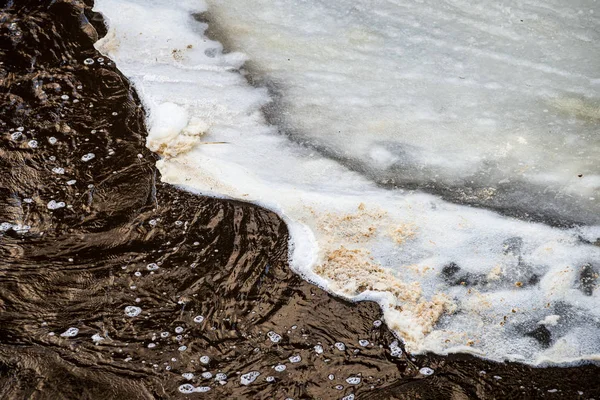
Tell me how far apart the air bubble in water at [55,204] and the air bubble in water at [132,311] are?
557 millimetres

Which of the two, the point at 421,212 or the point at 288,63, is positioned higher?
the point at 288,63

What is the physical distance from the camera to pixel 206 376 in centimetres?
176

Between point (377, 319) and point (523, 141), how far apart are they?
1.12 meters

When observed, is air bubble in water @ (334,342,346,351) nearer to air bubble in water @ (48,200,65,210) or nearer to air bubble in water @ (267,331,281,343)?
air bubble in water @ (267,331,281,343)

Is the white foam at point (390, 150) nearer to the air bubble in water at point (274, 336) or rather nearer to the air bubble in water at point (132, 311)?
the air bubble in water at point (274, 336)

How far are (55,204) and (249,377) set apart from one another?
3.36ft

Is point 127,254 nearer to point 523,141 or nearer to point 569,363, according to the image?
point 569,363

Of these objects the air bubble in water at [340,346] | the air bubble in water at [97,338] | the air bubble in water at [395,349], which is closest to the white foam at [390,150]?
the air bubble in water at [395,349]

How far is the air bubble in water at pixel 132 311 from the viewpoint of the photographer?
6.27 feet

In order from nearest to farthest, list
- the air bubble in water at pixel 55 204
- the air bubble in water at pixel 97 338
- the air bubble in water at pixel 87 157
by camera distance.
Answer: the air bubble in water at pixel 97 338
the air bubble in water at pixel 55 204
the air bubble in water at pixel 87 157

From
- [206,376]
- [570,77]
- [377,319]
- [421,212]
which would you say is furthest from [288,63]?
[206,376]

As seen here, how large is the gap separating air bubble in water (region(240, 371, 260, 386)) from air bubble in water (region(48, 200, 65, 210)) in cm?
99

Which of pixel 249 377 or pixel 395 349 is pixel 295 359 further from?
pixel 395 349

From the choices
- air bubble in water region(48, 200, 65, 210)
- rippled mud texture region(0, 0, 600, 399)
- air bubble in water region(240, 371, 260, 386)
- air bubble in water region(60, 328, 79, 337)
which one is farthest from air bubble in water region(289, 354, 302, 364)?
air bubble in water region(48, 200, 65, 210)
